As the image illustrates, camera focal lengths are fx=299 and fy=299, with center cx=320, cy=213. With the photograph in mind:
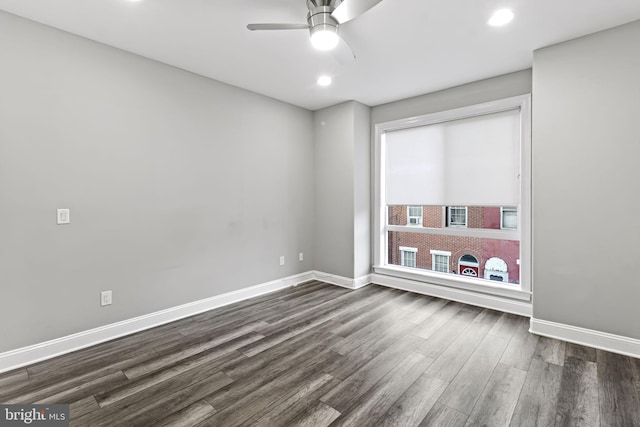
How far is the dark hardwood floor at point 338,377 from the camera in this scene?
178cm

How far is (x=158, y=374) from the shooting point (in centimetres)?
221

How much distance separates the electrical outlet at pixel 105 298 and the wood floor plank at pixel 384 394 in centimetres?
231

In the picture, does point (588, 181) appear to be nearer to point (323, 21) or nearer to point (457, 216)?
point (457, 216)

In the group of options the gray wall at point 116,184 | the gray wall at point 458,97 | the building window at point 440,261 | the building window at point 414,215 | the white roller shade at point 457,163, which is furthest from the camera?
the building window at point 414,215

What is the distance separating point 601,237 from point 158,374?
377 centimetres

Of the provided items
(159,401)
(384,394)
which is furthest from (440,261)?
(159,401)

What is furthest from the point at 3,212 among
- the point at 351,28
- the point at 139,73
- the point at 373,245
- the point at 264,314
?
the point at 373,245

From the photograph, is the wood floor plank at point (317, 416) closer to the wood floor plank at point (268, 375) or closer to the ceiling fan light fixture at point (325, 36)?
the wood floor plank at point (268, 375)

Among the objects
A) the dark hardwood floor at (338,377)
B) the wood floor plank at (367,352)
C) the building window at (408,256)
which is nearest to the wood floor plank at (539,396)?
the dark hardwood floor at (338,377)

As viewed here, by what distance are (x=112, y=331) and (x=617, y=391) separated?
397cm

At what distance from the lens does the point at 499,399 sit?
1.92 meters

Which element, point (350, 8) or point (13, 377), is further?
point (13, 377)

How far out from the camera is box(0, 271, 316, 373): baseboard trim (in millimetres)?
2309

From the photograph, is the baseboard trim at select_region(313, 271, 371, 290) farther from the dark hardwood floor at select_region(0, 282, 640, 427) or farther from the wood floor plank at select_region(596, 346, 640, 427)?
the wood floor plank at select_region(596, 346, 640, 427)
